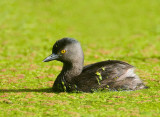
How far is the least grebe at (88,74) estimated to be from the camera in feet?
22.8

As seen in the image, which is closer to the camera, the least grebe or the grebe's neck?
the least grebe

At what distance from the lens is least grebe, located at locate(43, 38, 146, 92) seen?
6938 mm

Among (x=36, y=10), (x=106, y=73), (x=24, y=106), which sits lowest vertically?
(x=24, y=106)

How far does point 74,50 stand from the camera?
7219 mm

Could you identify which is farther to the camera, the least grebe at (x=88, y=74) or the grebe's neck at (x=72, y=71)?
the grebe's neck at (x=72, y=71)

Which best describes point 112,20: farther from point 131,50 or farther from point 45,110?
point 45,110

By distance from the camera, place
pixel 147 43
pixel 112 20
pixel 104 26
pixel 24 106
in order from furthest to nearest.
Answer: pixel 112 20 → pixel 104 26 → pixel 147 43 → pixel 24 106

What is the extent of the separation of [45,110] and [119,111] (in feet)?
3.91

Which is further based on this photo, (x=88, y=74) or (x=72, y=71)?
(x=72, y=71)

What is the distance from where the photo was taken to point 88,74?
7039 millimetres

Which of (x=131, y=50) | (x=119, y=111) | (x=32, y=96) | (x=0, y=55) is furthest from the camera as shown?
(x=131, y=50)

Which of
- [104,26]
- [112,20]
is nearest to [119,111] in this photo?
[104,26]

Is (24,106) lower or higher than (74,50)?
lower

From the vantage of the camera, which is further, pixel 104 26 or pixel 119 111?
pixel 104 26
